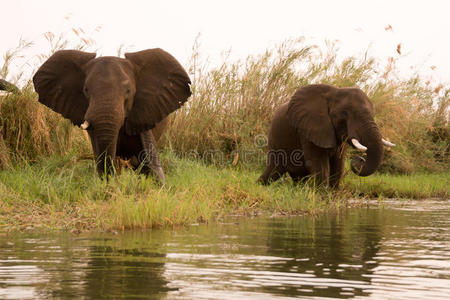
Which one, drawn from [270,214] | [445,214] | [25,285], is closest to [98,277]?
[25,285]

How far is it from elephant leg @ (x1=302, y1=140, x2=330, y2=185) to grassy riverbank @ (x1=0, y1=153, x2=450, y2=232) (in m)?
0.19

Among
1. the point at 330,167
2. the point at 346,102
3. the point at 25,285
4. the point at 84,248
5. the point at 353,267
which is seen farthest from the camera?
the point at 330,167

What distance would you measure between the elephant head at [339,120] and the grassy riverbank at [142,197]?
2.20ft

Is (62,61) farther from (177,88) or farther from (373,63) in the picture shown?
(373,63)

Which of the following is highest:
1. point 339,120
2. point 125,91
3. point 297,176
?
point 125,91

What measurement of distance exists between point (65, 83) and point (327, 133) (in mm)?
3635

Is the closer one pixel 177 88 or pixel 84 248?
pixel 84 248

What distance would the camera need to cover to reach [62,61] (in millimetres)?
9539

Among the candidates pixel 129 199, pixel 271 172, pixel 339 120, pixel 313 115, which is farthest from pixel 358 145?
pixel 129 199

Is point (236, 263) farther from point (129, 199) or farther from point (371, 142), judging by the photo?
point (371, 142)

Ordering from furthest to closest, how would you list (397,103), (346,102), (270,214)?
(397,103)
(346,102)
(270,214)

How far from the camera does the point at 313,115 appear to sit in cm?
1037

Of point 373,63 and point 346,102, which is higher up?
point 373,63

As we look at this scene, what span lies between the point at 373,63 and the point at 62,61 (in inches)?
342
